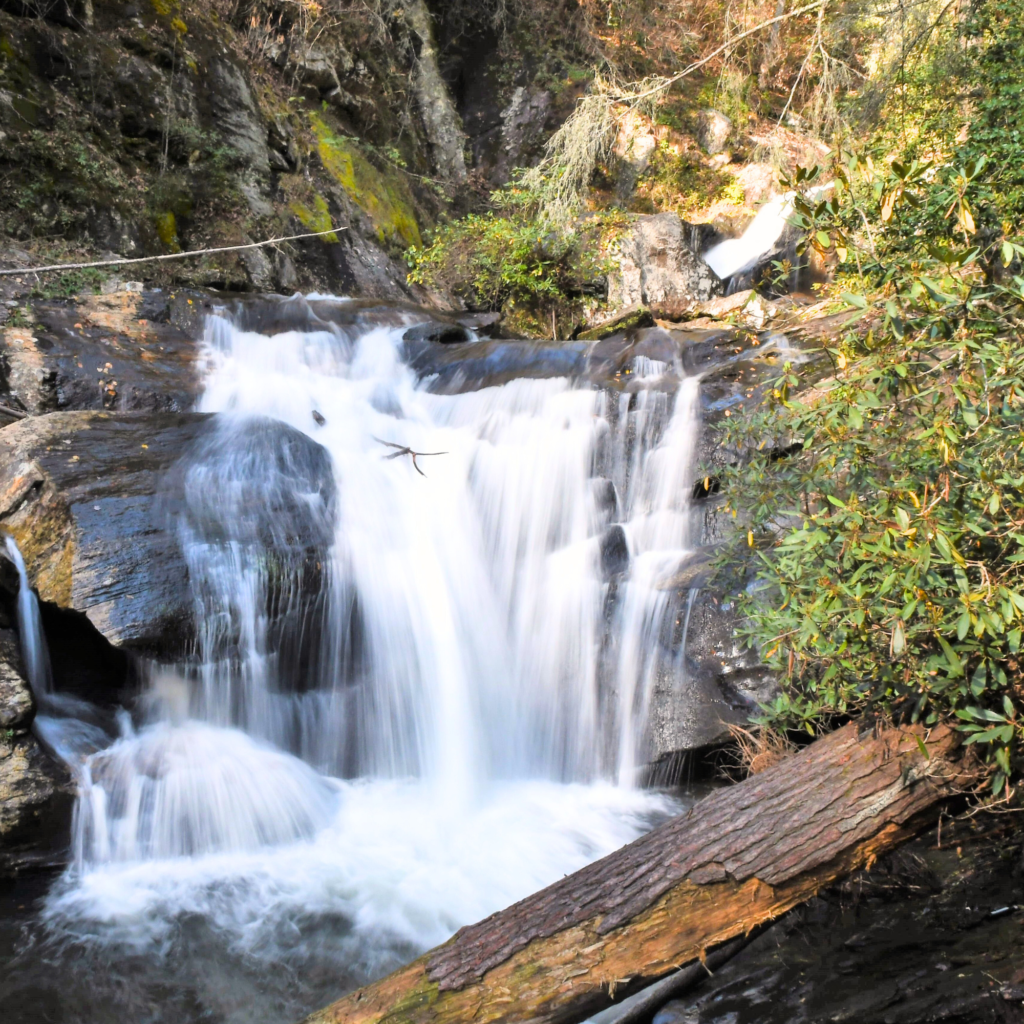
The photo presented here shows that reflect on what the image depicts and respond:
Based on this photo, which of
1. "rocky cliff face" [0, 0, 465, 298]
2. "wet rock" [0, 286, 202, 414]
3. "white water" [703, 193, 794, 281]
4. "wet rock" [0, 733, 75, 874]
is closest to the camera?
"wet rock" [0, 733, 75, 874]

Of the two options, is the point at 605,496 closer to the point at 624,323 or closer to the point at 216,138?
the point at 624,323

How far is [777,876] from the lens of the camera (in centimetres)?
258

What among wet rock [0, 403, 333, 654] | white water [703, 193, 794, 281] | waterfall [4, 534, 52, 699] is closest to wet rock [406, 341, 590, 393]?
wet rock [0, 403, 333, 654]

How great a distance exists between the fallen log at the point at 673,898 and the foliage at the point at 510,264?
10900 mm

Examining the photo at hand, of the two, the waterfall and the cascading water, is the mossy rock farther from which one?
the waterfall

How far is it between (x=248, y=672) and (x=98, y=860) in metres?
1.43

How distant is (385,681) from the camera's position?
6066 mm

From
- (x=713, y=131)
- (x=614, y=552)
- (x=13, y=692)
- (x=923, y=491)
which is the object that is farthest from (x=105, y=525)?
(x=713, y=131)

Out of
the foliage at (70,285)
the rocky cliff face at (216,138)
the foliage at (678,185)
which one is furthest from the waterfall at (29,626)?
the foliage at (678,185)

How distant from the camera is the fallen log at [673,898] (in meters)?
2.53

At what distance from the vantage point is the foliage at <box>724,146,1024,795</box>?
2.38 metres

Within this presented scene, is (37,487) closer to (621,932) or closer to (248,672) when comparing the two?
(248,672)

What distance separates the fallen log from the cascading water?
1.47 metres

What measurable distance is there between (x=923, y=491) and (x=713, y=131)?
16.5 m
